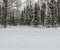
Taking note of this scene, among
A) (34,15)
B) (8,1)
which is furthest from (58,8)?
(8,1)

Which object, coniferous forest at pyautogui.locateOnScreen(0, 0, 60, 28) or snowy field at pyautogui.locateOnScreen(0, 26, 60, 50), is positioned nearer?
snowy field at pyautogui.locateOnScreen(0, 26, 60, 50)

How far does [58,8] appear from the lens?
1945 inches

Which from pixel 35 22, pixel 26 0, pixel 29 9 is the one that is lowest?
pixel 35 22

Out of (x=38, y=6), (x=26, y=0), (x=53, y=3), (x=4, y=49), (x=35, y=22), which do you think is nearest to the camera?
(x=4, y=49)

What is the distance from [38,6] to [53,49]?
141ft

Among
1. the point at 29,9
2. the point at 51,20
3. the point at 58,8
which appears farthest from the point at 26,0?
the point at 51,20

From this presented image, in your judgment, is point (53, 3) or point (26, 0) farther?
point (26, 0)

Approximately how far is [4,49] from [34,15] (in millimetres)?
42171

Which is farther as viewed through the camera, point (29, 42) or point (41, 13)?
point (41, 13)

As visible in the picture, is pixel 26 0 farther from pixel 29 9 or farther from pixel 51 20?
pixel 51 20

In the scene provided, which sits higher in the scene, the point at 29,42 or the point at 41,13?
the point at 41,13

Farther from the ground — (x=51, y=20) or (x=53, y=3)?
(x=53, y=3)

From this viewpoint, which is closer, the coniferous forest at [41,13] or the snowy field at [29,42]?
the snowy field at [29,42]

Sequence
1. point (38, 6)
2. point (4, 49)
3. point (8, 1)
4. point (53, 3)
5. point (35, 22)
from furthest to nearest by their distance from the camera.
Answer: point (38, 6) → point (35, 22) → point (53, 3) → point (8, 1) → point (4, 49)
